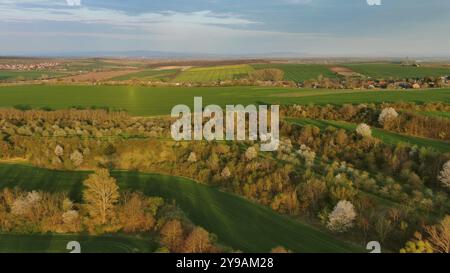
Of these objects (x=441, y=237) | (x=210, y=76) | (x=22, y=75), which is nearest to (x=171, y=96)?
(x=210, y=76)

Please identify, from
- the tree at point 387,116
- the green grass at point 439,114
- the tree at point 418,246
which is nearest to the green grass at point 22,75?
the tree at point 387,116

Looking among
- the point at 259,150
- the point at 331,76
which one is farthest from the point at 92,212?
the point at 331,76

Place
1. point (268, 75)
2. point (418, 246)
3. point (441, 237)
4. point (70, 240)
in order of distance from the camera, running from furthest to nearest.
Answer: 1. point (268, 75)
2. point (70, 240)
3. point (418, 246)
4. point (441, 237)

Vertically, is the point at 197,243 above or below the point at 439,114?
below

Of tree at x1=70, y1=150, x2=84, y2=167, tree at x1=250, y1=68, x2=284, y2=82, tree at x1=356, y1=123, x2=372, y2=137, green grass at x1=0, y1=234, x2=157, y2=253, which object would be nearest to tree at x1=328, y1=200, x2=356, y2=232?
green grass at x1=0, y1=234, x2=157, y2=253

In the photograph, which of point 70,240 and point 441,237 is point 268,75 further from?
point 441,237

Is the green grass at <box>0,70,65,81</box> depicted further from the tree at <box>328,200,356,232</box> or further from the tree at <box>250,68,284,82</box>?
the tree at <box>328,200,356,232</box>
